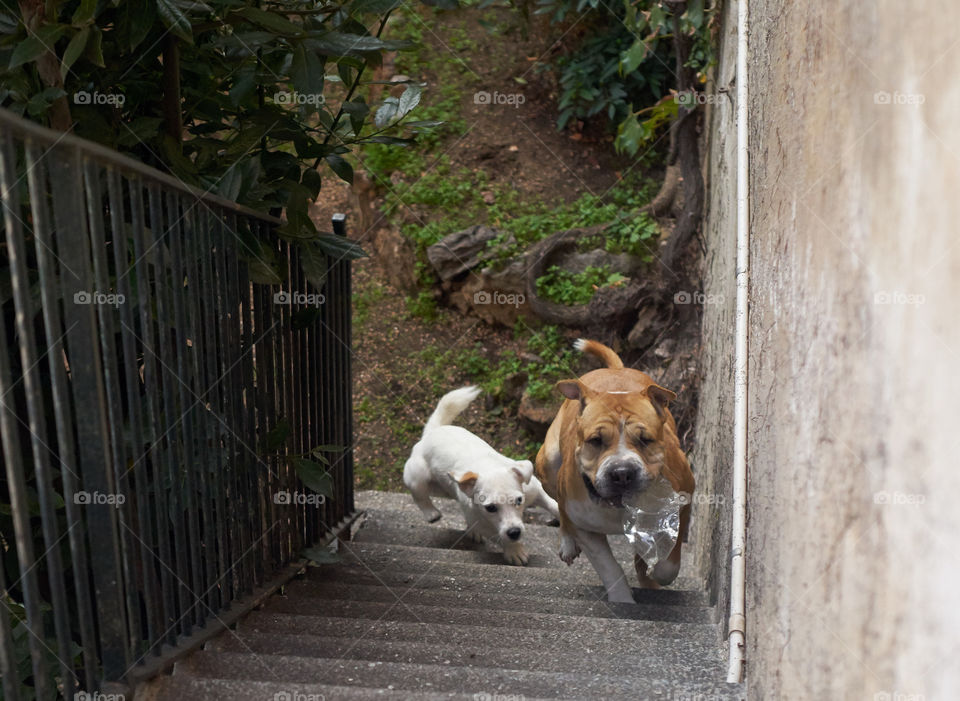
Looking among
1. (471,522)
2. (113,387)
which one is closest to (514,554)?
(471,522)

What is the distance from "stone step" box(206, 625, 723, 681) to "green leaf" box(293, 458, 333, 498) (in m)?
0.62

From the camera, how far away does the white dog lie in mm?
4855

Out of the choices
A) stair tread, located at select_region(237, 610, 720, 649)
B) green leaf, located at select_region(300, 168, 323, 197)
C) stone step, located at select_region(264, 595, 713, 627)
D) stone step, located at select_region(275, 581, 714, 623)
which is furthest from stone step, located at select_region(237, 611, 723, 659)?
green leaf, located at select_region(300, 168, 323, 197)

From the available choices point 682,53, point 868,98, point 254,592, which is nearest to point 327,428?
point 254,592

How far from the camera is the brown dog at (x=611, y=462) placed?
3.64 meters

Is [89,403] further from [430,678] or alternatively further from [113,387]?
[430,678]

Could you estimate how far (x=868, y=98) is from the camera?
5.51 ft

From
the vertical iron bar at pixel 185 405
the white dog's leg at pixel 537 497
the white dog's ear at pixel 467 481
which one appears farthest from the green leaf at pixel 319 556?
the white dog's leg at pixel 537 497

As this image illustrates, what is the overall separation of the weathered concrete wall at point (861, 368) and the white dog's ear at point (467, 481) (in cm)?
224

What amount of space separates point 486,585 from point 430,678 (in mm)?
1550

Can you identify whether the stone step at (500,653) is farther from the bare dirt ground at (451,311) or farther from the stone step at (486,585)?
the bare dirt ground at (451,311)

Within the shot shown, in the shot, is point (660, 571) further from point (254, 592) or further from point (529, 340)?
point (529, 340)

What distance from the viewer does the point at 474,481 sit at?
4.87 m

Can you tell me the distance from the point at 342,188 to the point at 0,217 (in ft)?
27.1
